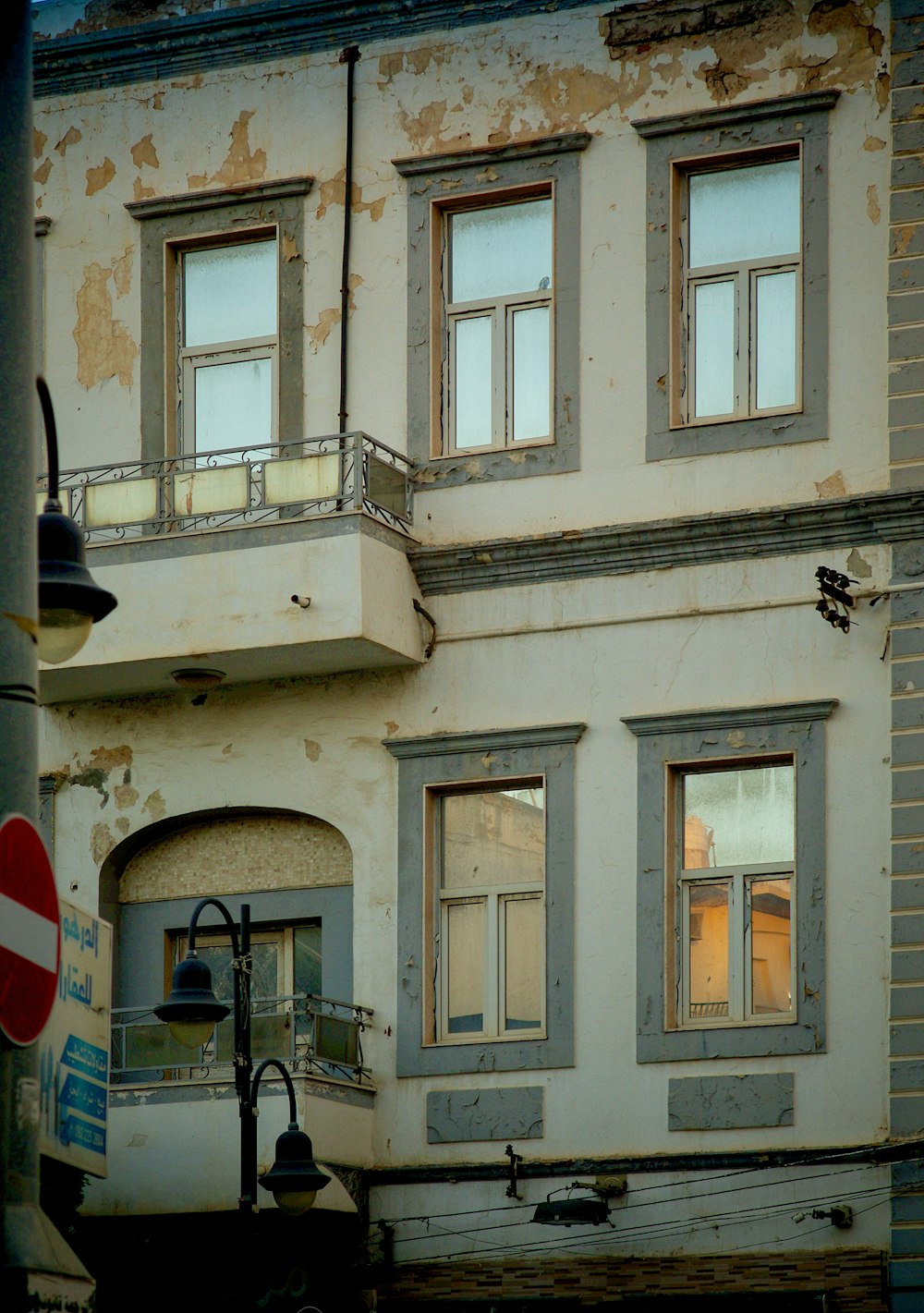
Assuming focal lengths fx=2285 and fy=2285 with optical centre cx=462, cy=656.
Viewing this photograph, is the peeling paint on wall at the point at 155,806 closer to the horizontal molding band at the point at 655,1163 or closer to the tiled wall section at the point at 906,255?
the horizontal molding band at the point at 655,1163

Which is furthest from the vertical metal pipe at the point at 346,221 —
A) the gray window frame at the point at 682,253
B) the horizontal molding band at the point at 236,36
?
the gray window frame at the point at 682,253

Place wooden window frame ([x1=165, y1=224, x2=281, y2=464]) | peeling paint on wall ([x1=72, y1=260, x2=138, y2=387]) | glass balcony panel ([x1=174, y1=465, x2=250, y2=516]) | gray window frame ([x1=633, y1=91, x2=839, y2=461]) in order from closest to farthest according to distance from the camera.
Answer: gray window frame ([x1=633, y1=91, x2=839, y2=461]) → glass balcony panel ([x1=174, y1=465, x2=250, y2=516]) → wooden window frame ([x1=165, y1=224, x2=281, y2=464]) → peeling paint on wall ([x1=72, y1=260, x2=138, y2=387])

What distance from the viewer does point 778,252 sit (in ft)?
56.6

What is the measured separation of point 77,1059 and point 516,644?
9006 mm

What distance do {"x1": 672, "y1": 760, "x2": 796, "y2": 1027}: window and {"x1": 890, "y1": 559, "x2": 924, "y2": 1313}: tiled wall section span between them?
85 centimetres

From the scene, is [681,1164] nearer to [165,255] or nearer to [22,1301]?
[165,255]

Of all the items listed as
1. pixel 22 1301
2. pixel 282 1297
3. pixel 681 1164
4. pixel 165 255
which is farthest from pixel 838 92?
pixel 22 1301

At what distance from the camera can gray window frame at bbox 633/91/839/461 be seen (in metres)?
16.9

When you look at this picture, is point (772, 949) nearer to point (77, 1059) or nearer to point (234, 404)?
point (234, 404)

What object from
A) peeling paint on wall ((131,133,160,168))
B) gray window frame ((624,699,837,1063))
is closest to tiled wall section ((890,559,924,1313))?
gray window frame ((624,699,837,1063))

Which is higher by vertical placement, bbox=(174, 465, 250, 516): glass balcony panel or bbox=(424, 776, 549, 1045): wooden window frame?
bbox=(174, 465, 250, 516): glass balcony panel

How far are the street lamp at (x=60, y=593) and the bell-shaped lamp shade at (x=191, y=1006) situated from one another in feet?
20.1

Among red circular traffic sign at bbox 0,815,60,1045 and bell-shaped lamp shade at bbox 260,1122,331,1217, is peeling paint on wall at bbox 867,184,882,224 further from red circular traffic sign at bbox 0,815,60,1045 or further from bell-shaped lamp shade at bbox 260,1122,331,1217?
red circular traffic sign at bbox 0,815,60,1045

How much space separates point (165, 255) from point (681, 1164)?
8.63 m
